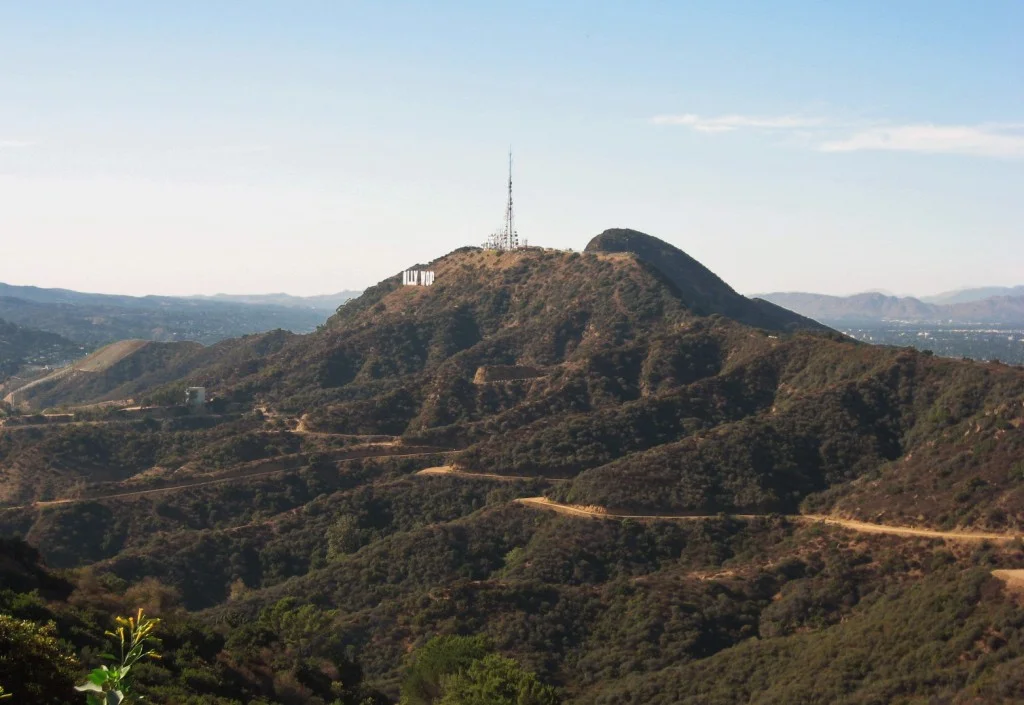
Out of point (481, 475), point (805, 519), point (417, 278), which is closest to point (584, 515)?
point (805, 519)

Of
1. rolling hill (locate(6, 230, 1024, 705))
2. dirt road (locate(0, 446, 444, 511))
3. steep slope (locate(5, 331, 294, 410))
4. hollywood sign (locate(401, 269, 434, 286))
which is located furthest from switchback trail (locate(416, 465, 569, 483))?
steep slope (locate(5, 331, 294, 410))

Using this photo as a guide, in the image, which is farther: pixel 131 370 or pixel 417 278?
pixel 131 370

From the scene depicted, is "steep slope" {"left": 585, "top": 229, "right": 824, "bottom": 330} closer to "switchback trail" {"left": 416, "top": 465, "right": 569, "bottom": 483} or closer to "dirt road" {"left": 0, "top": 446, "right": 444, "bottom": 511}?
"dirt road" {"left": 0, "top": 446, "right": 444, "bottom": 511}

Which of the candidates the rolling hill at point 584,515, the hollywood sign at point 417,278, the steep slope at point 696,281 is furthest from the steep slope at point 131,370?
the steep slope at point 696,281

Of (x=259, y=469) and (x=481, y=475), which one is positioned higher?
(x=481, y=475)

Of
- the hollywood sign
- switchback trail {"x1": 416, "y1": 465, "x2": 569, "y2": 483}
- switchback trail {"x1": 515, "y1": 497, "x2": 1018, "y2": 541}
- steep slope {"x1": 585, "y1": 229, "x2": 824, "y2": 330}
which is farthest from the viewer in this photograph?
the hollywood sign

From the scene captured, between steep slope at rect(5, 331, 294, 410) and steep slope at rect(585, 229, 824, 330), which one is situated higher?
steep slope at rect(585, 229, 824, 330)

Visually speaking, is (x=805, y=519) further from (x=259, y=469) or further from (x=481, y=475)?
(x=259, y=469)
